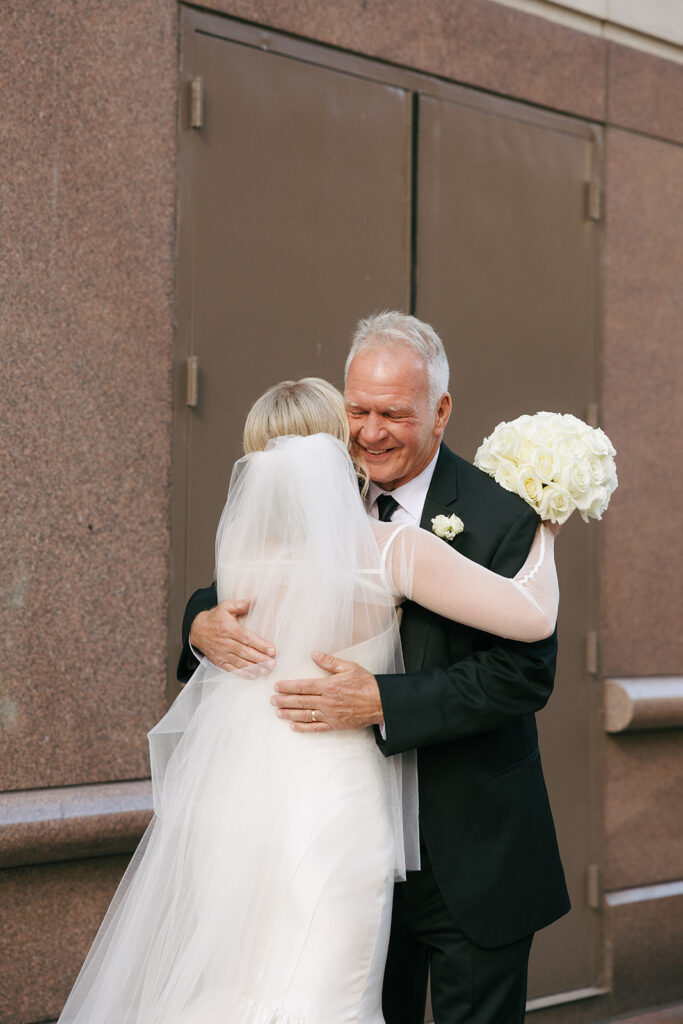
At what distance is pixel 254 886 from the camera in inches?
89.4

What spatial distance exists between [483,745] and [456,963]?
19.7 inches

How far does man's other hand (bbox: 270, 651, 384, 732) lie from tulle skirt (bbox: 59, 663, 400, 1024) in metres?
0.04

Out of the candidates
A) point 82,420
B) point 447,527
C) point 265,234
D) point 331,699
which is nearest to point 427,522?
point 447,527

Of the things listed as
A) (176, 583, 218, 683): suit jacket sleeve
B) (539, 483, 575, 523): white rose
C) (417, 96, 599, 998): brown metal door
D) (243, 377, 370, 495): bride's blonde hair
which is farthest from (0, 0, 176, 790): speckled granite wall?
(539, 483, 575, 523): white rose

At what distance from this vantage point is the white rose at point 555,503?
2633 millimetres

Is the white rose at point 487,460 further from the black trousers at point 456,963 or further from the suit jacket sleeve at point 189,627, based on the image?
the black trousers at point 456,963

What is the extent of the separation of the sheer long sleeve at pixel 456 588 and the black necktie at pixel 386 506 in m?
0.34

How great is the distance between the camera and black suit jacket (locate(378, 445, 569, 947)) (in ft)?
8.11

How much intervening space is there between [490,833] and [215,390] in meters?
2.06

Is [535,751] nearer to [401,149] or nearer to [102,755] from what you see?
[102,755]

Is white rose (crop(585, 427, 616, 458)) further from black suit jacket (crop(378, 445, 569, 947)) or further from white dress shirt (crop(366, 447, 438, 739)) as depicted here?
white dress shirt (crop(366, 447, 438, 739))

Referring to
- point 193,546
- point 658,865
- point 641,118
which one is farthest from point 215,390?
point 658,865

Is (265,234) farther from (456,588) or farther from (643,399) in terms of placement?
(456,588)

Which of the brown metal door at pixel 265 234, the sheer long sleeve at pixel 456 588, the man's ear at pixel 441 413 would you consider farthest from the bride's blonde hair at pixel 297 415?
the brown metal door at pixel 265 234
